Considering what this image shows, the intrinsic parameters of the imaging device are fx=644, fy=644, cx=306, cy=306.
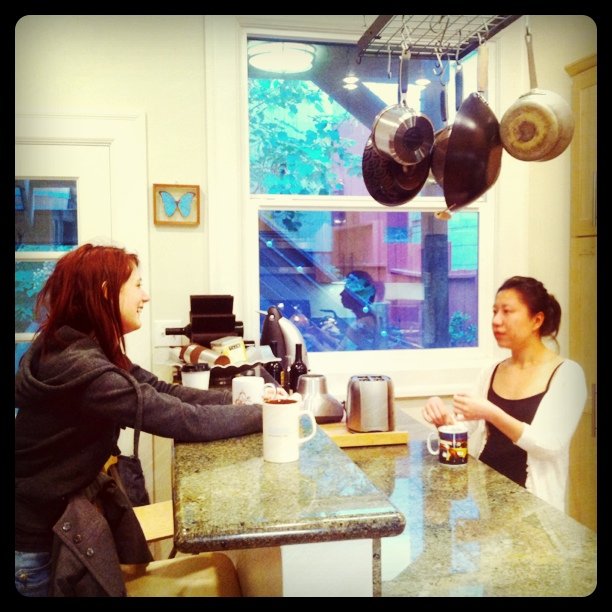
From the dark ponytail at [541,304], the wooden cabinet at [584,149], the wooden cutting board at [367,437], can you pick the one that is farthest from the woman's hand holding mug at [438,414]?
the wooden cabinet at [584,149]

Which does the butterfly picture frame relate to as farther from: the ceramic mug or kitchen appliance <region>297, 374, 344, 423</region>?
the ceramic mug

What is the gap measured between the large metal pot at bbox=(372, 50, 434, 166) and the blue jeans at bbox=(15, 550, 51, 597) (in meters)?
1.33

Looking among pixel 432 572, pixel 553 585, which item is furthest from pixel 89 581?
pixel 553 585

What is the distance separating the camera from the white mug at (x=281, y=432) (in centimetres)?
101

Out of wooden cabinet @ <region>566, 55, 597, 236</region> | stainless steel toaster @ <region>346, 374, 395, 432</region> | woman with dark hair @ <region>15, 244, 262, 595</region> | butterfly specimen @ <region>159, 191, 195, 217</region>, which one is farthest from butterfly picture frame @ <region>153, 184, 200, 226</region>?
wooden cabinet @ <region>566, 55, 597, 236</region>

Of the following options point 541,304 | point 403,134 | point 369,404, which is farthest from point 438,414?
point 403,134

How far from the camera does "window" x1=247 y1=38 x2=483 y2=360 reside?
9.24 ft

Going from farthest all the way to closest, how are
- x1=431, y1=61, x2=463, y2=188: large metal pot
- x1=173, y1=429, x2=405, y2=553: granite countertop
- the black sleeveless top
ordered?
the black sleeveless top < x1=431, y1=61, x2=463, y2=188: large metal pot < x1=173, y1=429, x2=405, y2=553: granite countertop

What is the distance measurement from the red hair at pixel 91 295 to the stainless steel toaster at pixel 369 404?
2.14 feet

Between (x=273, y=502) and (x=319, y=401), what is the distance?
1021 mm

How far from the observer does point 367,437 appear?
1.72 metres

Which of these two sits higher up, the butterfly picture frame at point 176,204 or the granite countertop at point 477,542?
the butterfly picture frame at point 176,204

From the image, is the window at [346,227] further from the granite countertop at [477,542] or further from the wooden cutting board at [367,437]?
the granite countertop at [477,542]

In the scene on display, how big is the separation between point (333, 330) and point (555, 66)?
1.43m
